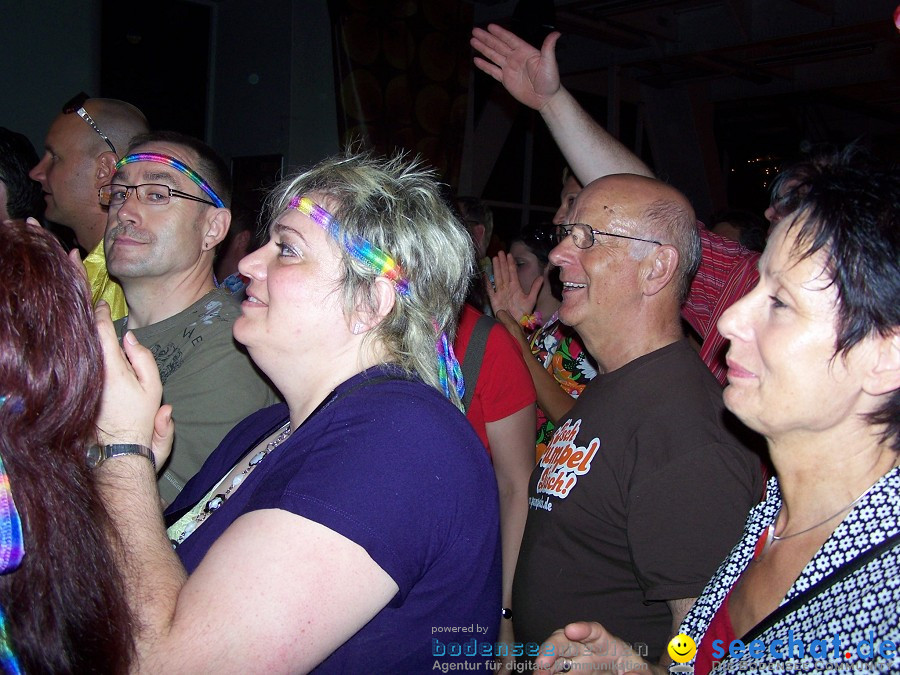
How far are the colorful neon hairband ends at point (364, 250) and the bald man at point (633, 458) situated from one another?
636mm

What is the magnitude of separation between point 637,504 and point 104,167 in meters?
2.31

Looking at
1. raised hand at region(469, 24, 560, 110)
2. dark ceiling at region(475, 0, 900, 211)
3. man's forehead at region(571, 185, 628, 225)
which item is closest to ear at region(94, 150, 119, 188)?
raised hand at region(469, 24, 560, 110)

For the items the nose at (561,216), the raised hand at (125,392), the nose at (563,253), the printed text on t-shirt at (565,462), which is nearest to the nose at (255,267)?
the raised hand at (125,392)

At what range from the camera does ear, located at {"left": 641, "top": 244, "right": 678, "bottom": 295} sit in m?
2.09

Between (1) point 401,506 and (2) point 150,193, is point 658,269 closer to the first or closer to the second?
(1) point 401,506

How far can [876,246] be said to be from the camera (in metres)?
1.10

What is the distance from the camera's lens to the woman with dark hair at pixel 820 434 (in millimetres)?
1032

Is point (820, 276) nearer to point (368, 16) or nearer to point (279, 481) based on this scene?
point (279, 481)

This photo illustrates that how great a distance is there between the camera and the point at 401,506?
1102 mm

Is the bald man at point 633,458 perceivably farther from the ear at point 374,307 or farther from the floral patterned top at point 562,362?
the floral patterned top at point 562,362

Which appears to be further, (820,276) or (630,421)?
(630,421)

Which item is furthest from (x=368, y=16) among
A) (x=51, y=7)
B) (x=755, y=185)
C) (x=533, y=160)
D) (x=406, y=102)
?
(x=755, y=185)

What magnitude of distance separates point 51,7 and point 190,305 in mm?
5194

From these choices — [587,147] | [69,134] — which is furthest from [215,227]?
[587,147]
